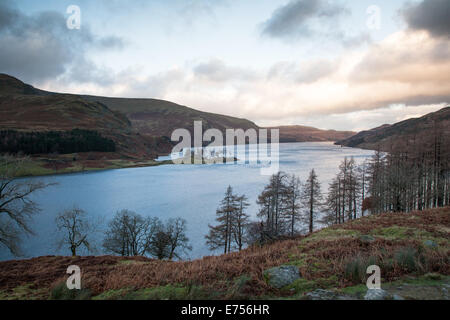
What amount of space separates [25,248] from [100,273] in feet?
88.4

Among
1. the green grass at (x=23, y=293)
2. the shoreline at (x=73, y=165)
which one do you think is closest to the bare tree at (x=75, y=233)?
the green grass at (x=23, y=293)

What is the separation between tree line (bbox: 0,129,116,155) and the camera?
88.8 meters

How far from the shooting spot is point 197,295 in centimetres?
466

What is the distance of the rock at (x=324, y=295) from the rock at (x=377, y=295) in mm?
308

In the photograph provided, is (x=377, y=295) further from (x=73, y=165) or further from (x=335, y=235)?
(x=73, y=165)

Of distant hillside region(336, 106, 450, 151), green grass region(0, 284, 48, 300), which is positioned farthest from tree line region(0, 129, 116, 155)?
distant hillside region(336, 106, 450, 151)

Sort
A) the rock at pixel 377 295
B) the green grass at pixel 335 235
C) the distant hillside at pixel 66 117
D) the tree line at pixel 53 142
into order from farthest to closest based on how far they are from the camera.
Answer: the distant hillside at pixel 66 117 → the tree line at pixel 53 142 → the green grass at pixel 335 235 → the rock at pixel 377 295

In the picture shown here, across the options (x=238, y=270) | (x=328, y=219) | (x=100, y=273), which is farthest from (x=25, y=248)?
(x=328, y=219)

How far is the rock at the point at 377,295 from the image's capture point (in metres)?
3.95

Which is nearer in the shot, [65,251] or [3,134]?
[65,251]

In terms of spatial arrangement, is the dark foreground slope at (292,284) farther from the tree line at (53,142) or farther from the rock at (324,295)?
the tree line at (53,142)
